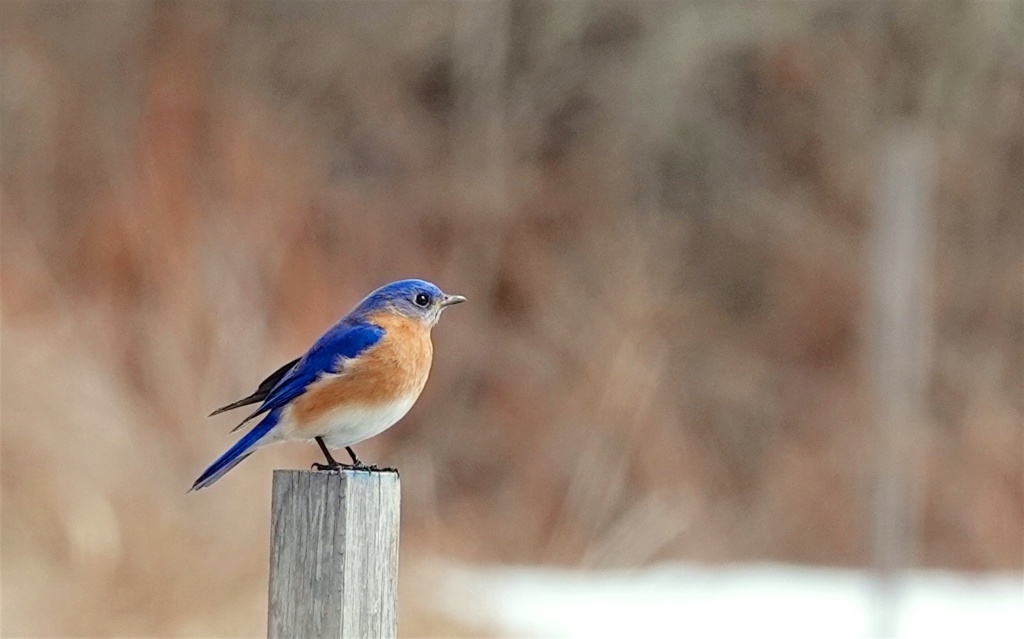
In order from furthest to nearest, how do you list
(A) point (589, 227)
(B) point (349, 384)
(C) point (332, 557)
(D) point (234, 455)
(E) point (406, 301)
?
1. (A) point (589, 227)
2. (E) point (406, 301)
3. (B) point (349, 384)
4. (D) point (234, 455)
5. (C) point (332, 557)

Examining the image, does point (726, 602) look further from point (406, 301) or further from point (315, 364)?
point (315, 364)

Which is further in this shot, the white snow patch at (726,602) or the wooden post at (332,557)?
the white snow patch at (726,602)

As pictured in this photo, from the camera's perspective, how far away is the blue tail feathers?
299 cm

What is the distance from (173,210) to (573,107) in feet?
11.6

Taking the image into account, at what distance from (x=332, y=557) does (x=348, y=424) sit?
71cm

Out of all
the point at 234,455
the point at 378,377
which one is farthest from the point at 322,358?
the point at 234,455

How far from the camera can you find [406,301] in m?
3.72

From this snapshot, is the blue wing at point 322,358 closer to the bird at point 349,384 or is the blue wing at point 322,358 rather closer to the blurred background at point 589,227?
the bird at point 349,384

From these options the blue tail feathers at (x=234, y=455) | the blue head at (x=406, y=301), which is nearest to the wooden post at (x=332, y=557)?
the blue tail feathers at (x=234, y=455)

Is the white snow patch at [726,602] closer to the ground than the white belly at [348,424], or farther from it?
farther from it

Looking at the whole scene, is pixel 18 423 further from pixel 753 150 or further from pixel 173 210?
pixel 753 150

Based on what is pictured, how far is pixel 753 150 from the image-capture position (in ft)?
38.0

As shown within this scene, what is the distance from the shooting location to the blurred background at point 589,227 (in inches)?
366

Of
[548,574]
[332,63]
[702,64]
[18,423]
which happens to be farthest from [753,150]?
[18,423]
